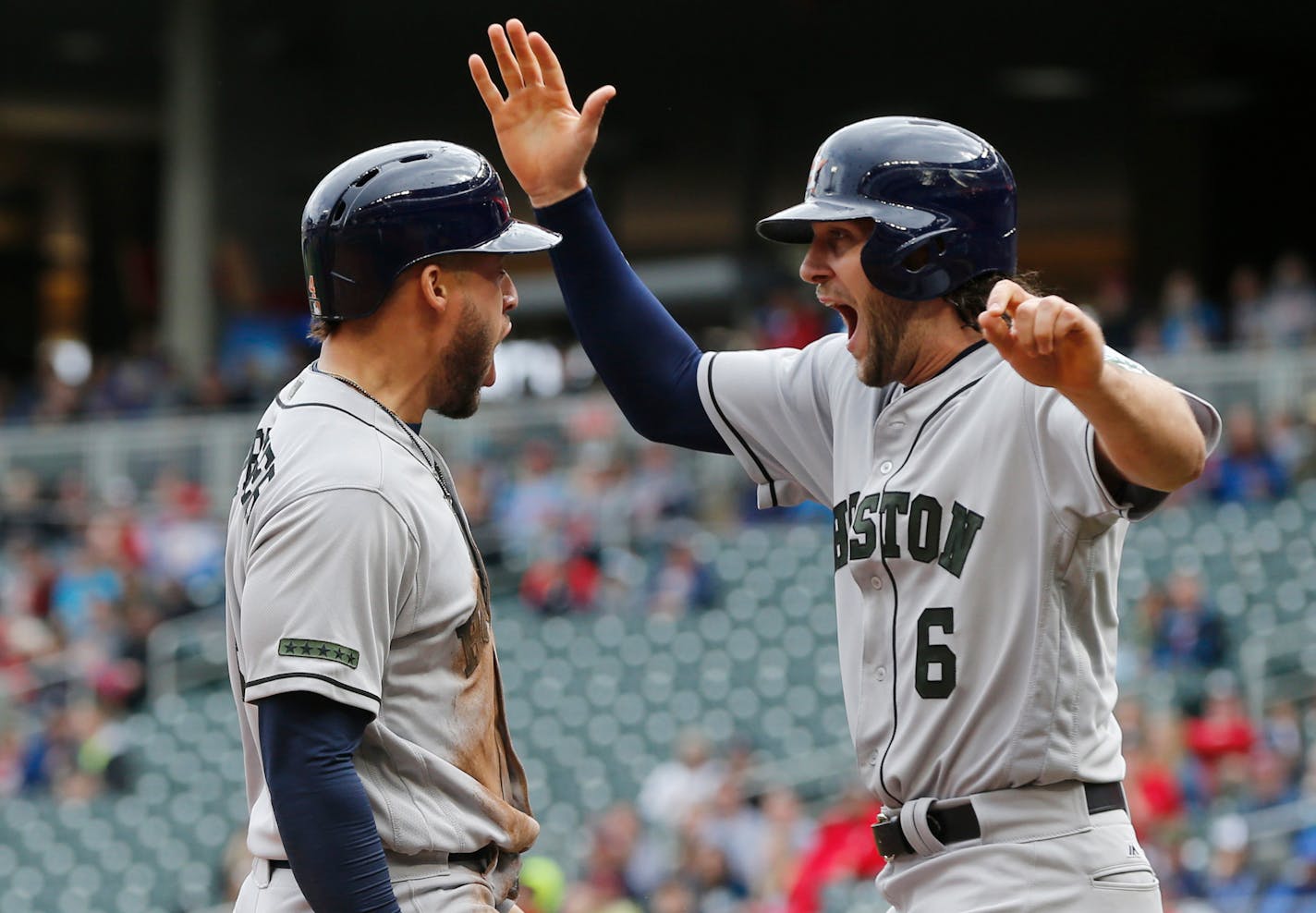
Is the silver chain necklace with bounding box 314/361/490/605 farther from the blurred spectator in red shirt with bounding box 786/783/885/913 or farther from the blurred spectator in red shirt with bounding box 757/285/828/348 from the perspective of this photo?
the blurred spectator in red shirt with bounding box 757/285/828/348

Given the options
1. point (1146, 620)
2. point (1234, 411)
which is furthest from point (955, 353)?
point (1234, 411)

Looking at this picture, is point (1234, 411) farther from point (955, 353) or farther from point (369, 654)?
point (369, 654)

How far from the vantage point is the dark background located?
1981cm

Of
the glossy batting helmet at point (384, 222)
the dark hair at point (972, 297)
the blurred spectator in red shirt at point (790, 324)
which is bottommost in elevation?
the dark hair at point (972, 297)

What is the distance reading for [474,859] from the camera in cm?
250

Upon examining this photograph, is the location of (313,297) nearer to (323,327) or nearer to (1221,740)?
(323,327)

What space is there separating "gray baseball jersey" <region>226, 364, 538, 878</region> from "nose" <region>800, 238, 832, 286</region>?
0.64m

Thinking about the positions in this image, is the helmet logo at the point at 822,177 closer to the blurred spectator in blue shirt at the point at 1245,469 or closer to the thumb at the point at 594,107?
the thumb at the point at 594,107

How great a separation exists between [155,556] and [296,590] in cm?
1198

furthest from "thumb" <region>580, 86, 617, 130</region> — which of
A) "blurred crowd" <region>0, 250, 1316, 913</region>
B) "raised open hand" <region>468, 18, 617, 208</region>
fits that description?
"blurred crowd" <region>0, 250, 1316, 913</region>

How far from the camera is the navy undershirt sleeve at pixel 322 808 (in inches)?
87.8

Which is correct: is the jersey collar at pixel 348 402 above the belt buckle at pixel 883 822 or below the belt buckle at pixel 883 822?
above

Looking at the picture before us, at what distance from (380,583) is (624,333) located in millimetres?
966

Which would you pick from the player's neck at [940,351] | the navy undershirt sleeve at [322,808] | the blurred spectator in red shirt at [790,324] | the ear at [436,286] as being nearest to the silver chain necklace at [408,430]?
the ear at [436,286]
